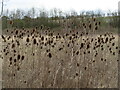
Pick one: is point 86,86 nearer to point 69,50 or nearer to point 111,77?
point 111,77

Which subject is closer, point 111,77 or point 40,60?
point 111,77

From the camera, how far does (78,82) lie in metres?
3.78

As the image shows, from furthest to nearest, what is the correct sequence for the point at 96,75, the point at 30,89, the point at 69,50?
the point at 69,50 < the point at 96,75 < the point at 30,89

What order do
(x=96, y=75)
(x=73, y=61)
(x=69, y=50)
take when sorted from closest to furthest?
(x=96, y=75) < (x=73, y=61) < (x=69, y=50)

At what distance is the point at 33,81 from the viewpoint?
12.8 ft

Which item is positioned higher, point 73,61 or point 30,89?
point 73,61


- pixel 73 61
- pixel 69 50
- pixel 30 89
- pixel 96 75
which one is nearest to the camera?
pixel 30 89

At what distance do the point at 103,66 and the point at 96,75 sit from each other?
1.31 ft

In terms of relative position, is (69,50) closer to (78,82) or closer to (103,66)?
(103,66)

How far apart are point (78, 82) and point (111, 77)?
69cm

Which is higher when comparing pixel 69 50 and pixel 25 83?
pixel 69 50

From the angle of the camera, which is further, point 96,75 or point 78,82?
point 96,75

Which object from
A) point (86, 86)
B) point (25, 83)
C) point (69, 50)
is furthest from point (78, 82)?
point (69, 50)

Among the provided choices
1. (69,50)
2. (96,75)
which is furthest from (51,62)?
(96,75)
